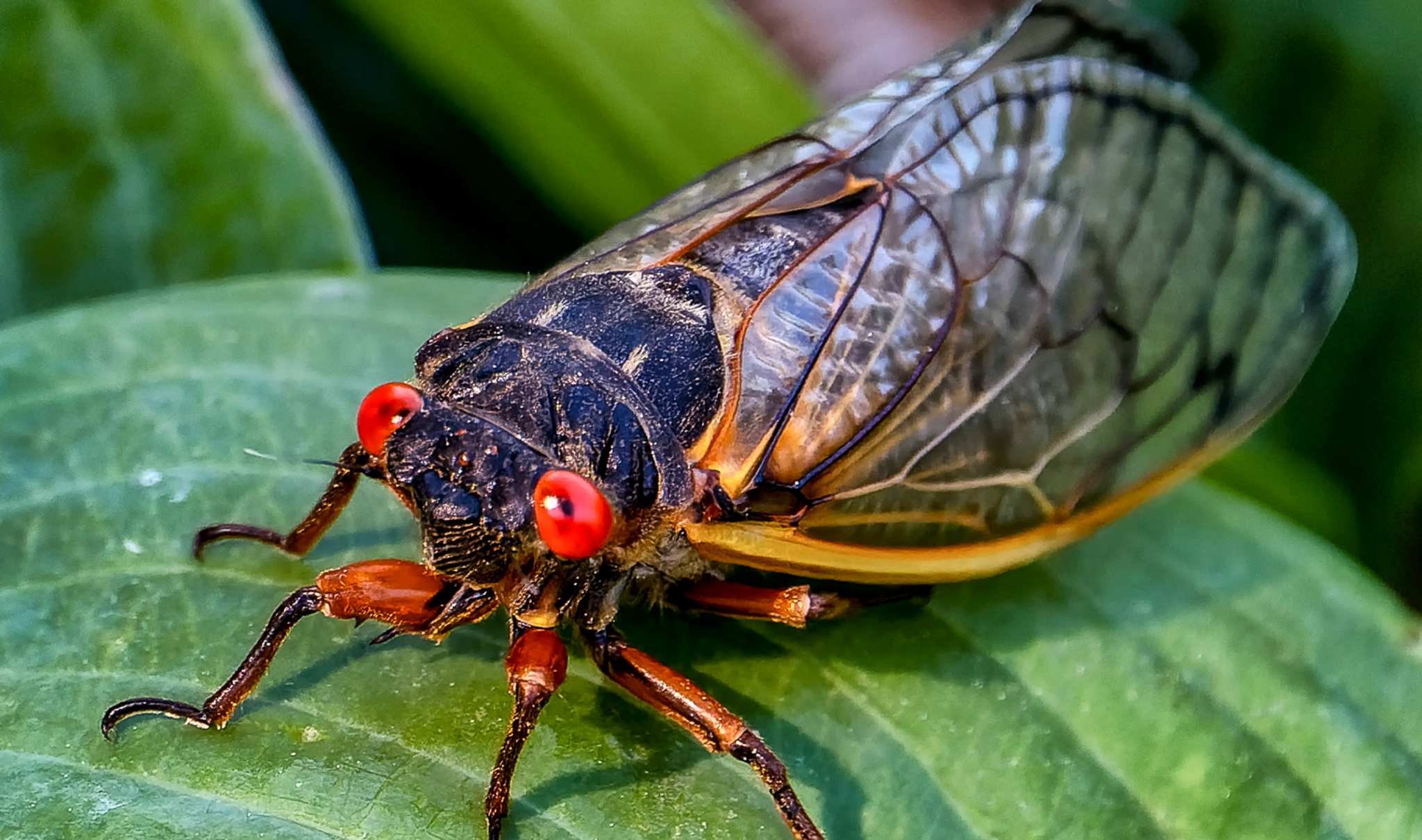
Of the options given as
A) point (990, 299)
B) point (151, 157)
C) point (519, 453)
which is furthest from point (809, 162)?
point (151, 157)

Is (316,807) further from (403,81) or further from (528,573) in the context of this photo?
(403,81)

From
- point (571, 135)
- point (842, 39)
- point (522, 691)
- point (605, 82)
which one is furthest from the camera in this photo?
point (842, 39)

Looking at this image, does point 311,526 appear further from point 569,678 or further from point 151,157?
point 151,157

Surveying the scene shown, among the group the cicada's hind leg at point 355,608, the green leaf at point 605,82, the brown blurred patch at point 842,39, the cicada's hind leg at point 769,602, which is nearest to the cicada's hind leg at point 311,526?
the cicada's hind leg at point 355,608

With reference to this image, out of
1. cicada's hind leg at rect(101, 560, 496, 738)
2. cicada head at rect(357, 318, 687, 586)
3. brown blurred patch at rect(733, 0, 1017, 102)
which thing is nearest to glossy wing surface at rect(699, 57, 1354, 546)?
cicada head at rect(357, 318, 687, 586)

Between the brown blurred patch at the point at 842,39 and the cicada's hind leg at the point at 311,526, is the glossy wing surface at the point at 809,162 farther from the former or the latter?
the brown blurred patch at the point at 842,39

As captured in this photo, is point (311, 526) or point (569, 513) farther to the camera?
point (311, 526)
